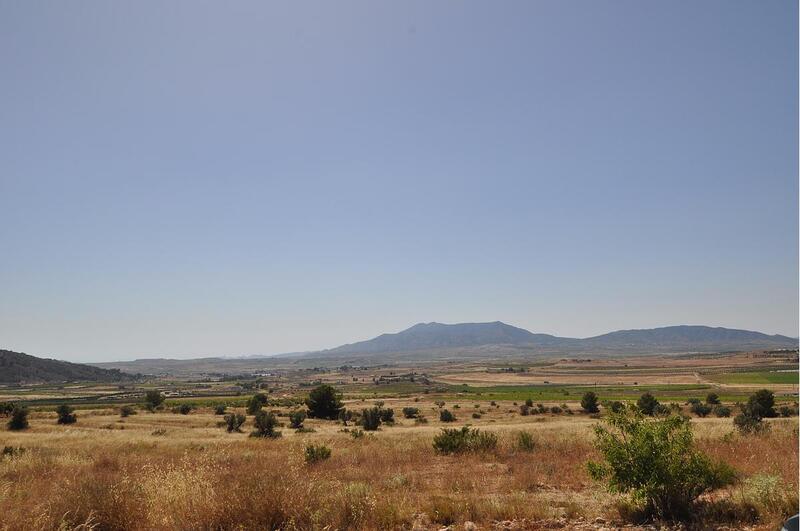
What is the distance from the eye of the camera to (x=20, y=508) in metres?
7.81

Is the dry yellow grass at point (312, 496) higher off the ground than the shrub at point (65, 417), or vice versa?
the dry yellow grass at point (312, 496)

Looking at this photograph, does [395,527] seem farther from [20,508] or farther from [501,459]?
[501,459]

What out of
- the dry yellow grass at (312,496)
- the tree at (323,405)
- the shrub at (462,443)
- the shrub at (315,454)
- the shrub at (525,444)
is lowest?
the tree at (323,405)

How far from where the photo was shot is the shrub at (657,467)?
8.38 metres

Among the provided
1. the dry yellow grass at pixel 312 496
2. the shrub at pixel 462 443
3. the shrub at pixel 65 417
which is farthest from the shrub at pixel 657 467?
the shrub at pixel 65 417

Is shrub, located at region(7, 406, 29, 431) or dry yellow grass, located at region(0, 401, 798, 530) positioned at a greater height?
dry yellow grass, located at region(0, 401, 798, 530)

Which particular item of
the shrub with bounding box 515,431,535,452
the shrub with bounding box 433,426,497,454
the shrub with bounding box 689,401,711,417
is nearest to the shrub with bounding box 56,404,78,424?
the shrub with bounding box 433,426,497,454

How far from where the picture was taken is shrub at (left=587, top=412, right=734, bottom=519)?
8.38 m

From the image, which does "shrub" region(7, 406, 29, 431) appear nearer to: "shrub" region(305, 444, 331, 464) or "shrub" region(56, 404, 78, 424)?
"shrub" region(56, 404, 78, 424)

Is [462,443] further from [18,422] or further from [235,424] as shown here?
[18,422]

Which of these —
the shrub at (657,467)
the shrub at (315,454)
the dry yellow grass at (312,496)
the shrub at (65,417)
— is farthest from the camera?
the shrub at (65,417)

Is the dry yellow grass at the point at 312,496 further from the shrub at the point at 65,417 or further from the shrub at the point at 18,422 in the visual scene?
the shrub at the point at 65,417

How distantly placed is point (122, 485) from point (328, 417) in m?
51.1

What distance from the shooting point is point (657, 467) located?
28.0 ft
